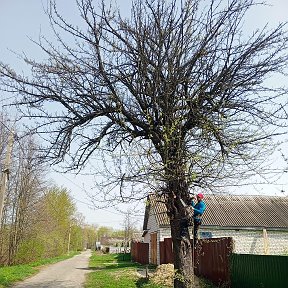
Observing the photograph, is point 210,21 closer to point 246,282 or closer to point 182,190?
point 182,190

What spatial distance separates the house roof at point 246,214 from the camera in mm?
24703

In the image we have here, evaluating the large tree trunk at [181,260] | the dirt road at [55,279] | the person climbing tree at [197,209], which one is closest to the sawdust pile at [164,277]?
the dirt road at [55,279]

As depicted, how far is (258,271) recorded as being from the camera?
35.3 feet

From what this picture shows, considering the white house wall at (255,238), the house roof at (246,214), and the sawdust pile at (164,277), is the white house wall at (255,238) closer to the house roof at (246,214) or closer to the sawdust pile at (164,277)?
the house roof at (246,214)

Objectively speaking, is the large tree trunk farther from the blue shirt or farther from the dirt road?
the dirt road

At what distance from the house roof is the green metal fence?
1109 cm

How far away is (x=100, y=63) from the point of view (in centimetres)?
872

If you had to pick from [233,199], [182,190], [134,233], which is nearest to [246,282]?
[182,190]

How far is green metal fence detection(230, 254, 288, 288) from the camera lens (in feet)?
31.3

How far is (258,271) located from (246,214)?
52.0 feet

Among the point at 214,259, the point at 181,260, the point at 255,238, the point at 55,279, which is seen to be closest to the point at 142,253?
the point at 255,238

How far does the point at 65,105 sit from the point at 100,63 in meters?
1.33

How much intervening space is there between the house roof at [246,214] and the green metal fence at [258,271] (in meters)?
11.1

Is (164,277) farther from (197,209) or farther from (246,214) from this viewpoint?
(246,214)
